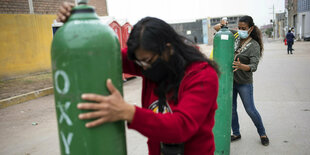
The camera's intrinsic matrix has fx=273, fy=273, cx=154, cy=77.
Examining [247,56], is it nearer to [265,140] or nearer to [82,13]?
[265,140]

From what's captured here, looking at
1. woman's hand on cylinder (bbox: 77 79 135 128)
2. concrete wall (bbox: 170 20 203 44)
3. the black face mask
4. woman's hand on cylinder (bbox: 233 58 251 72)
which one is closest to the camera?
woman's hand on cylinder (bbox: 77 79 135 128)

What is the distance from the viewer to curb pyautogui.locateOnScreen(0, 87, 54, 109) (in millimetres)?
6586

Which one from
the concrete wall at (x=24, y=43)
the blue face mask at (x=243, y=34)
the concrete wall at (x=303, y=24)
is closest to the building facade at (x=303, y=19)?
the concrete wall at (x=303, y=24)

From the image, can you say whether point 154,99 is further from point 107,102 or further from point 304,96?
point 304,96

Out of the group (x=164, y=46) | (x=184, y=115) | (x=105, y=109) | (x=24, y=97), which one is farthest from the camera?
(x=24, y=97)

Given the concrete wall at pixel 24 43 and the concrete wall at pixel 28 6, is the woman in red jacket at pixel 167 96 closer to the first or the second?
the concrete wall at pixel 24 43

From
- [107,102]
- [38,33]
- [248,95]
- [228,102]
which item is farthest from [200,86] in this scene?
[38,33]

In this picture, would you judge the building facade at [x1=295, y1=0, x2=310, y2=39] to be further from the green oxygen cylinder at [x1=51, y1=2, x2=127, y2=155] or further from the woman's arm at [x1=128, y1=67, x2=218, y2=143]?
the green oxygen cylinder at [x1=51, y1=2, x2=127, y2=155]

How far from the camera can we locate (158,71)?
1316 mm

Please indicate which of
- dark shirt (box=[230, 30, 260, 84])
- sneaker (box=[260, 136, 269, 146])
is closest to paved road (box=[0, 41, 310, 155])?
sneaker (box=[260, 136, 269, 146])

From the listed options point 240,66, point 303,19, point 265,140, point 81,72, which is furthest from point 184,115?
point 303,19

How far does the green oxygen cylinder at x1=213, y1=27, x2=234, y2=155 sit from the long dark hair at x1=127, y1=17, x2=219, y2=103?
165 cm

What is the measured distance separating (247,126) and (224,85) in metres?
1.91

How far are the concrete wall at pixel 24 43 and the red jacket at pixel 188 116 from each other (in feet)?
31.9
